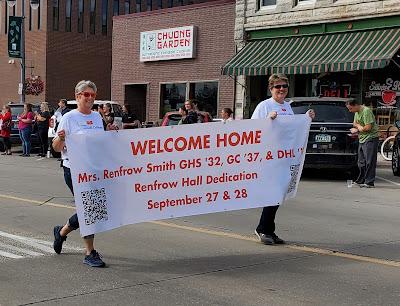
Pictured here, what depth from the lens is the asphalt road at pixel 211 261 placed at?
5301 millimetres

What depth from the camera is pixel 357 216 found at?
970 centimetres

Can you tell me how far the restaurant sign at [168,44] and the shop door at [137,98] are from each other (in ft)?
7.03

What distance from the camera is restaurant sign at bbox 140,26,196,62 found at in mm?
26625

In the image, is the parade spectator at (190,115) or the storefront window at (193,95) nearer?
the parade spectator at (190,115)

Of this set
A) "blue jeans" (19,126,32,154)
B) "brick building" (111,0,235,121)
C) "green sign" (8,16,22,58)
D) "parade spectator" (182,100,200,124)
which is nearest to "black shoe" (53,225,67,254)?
"parade spectator" (182,100,200,124)

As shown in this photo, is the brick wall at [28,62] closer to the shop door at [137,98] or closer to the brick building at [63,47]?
the brick building at [63,47]

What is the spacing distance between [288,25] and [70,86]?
30.8m

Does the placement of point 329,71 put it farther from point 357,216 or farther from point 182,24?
point 357,216

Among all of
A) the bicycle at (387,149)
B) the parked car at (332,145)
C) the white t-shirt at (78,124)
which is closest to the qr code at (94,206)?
the white t-shirt at (78,124)

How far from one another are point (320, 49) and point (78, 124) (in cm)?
1697

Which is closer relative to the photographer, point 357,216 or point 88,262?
point 88,262

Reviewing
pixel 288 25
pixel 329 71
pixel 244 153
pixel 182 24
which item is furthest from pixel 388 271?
pixel 182 24

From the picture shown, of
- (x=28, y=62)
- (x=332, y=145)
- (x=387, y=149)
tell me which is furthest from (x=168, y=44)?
(x=28, y=62)

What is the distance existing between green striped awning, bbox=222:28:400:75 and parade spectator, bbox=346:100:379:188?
6.14 m
